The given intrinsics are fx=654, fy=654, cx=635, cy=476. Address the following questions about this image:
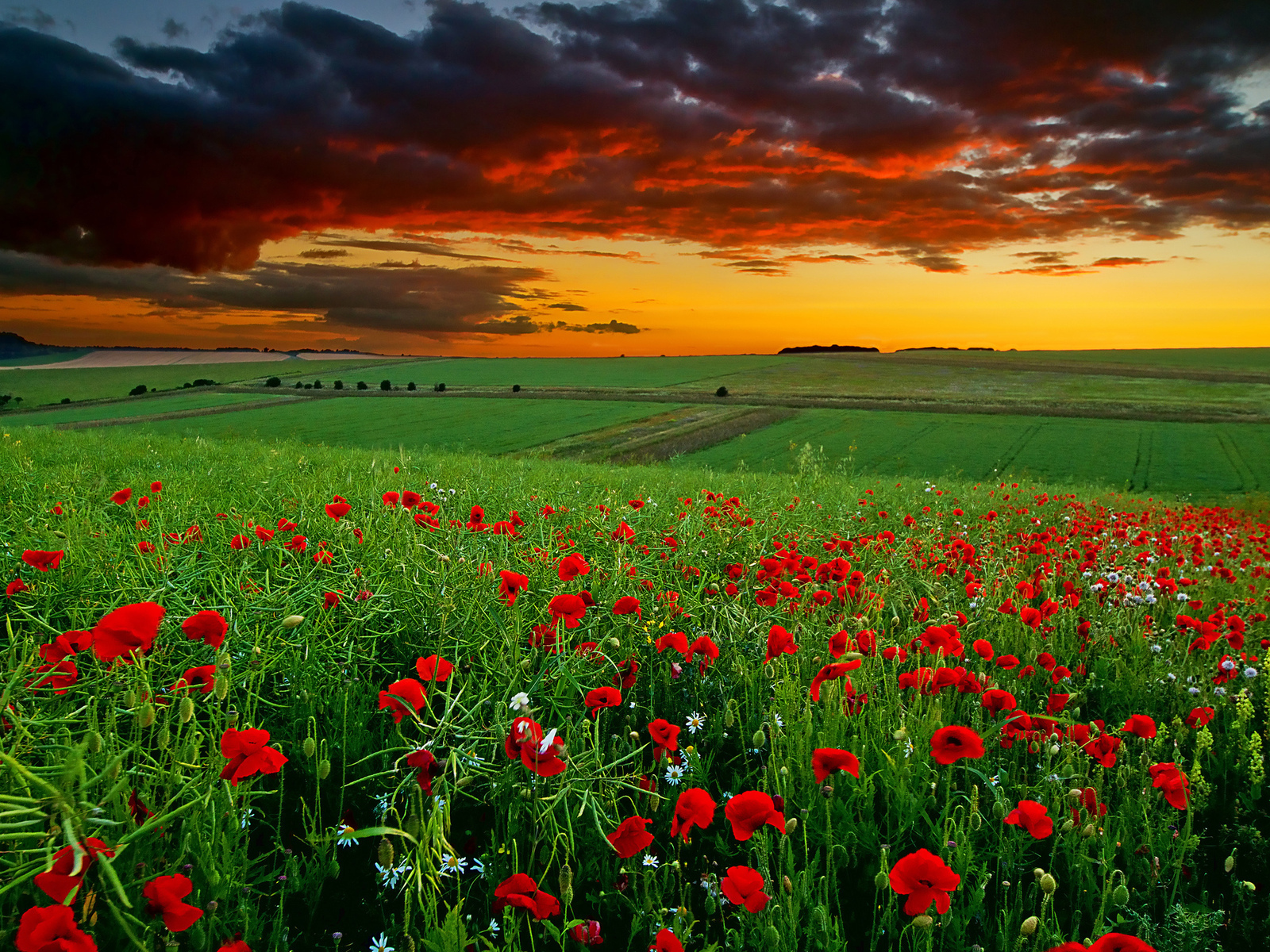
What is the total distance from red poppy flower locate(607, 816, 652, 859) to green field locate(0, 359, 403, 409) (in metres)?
72.7

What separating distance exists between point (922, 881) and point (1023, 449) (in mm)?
37184

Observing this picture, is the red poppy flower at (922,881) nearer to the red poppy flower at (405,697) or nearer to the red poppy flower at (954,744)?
the red poppy flower at (954,744)

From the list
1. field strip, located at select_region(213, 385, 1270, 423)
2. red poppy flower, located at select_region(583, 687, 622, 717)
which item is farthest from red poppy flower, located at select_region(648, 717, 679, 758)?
field strip, located at select_region(213, 385, 1270, 423)

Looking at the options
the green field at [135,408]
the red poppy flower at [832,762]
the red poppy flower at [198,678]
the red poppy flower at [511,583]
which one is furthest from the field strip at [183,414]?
the red poppy flower at [832,762]

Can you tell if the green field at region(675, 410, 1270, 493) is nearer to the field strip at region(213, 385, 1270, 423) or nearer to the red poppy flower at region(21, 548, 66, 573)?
the field strip at region(213, 385, 1270, 423)

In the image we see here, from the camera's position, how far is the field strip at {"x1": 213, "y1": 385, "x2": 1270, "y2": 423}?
141ft

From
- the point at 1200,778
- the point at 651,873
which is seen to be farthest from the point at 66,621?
the point at 1200,778

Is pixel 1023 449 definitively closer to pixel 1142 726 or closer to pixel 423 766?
pixel 1142 726

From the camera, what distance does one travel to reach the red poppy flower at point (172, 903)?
1279 mm

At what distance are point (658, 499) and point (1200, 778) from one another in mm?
5418

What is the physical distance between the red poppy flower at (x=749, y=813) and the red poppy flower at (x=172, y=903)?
112cm

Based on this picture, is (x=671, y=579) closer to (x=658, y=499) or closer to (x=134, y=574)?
(x=134, y=574)

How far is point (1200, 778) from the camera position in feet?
8.34

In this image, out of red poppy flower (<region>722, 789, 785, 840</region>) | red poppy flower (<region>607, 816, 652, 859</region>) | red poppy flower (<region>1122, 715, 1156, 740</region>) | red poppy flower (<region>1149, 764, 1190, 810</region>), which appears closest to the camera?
red poppy flower (<region>722, 789, 785, 840</region>)
